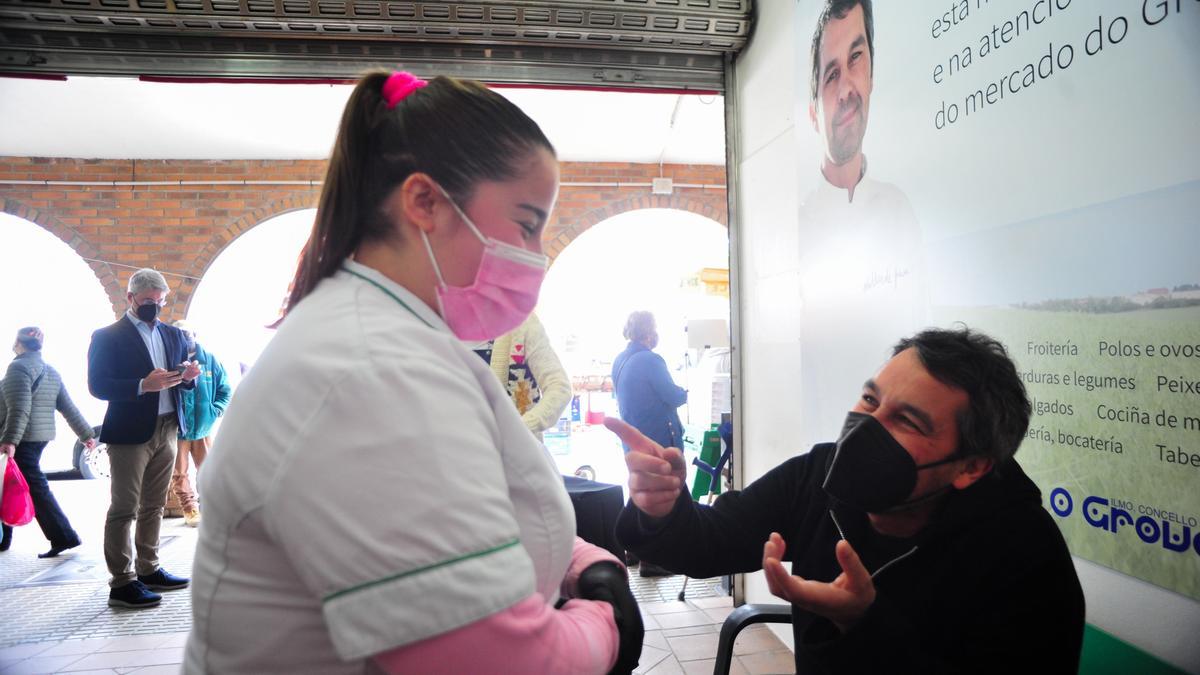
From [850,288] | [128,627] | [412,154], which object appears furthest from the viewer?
[128,627]

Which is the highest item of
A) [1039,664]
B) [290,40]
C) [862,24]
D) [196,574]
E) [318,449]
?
[290,40]

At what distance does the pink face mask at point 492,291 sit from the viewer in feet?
2.57

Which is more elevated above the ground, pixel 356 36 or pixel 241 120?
pixel 241 120

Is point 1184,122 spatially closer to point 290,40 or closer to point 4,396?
point 290,40

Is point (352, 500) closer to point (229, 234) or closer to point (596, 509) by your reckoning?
point (596, 509)

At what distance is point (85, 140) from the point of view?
5137 millimetres

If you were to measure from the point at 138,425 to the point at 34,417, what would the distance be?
4.40 feet

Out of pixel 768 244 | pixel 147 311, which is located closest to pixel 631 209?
pixel 768 244

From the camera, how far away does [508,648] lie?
21.5 inches

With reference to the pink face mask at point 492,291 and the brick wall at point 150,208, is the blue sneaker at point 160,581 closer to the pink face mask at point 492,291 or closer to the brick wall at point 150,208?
the brick wall at point 150,208

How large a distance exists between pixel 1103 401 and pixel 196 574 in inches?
53.2

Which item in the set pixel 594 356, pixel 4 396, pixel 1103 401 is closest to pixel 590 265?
pixel 594 356

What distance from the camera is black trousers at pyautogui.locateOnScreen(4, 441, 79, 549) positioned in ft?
13.0

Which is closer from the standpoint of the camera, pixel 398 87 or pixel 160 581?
pixel 398 87
